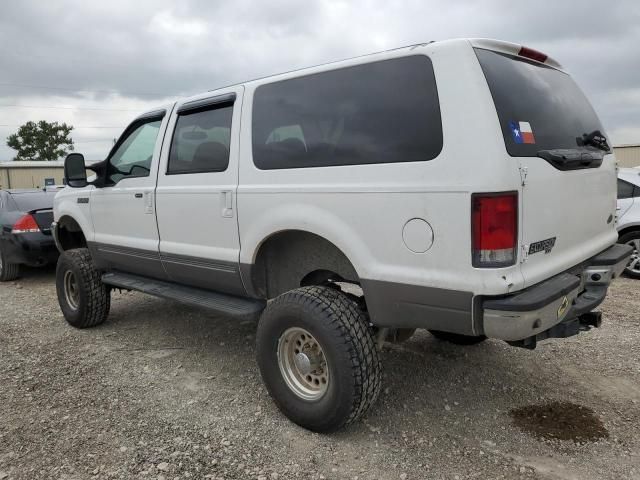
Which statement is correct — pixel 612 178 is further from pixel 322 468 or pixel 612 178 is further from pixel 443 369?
pixel 322 468

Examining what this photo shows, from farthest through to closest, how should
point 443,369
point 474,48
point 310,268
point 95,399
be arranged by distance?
point 443,369
point 95,399
point 310,268
point 474,48

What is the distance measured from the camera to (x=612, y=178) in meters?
3.33

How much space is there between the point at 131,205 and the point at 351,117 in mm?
2332

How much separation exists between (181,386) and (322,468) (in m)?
1.45

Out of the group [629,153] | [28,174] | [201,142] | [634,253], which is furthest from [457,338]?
[28,174]

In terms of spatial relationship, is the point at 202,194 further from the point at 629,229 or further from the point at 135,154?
the point at 629,229

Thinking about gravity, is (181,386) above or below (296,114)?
below

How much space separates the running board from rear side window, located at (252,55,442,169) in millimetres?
977

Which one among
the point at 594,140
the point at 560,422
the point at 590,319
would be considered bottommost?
the point at 560,422

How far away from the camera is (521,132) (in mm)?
2459

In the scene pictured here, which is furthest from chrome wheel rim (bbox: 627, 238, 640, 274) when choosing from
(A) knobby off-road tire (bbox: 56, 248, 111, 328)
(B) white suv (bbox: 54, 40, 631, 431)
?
(A) knobby off-road tire (bbox: 56, 248, 111, 328)

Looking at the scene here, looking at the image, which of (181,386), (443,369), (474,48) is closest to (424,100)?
(474,48)

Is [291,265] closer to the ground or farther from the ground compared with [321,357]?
farther from the ground

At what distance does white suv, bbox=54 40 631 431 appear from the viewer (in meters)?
2.34
